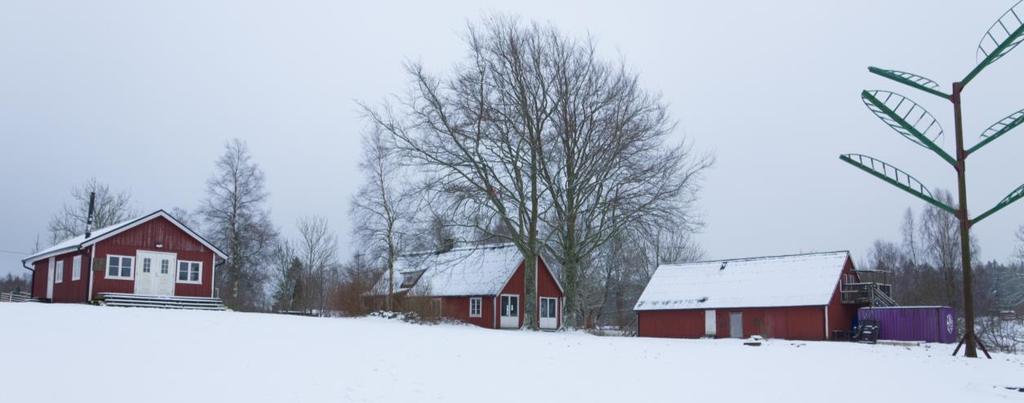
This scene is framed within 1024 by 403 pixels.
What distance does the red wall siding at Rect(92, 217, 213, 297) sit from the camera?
3475cm

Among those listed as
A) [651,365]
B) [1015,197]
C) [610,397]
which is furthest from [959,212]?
[610,397]

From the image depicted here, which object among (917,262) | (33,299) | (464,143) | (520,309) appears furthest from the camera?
(917,262)

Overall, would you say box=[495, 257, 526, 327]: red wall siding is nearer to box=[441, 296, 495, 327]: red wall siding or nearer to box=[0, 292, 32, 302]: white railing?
box=[441, 296, 495, 327]: red wall siding

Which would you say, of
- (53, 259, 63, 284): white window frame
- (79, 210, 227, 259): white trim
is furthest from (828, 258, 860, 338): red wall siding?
(53, 259, 63, 284): white window frame

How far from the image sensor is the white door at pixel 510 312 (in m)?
45.2

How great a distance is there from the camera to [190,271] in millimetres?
37125

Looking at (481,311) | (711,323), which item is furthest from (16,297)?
(711,323)

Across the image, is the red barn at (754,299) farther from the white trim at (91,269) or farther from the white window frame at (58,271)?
the white window frame at (58,271)

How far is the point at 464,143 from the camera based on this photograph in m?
34.9

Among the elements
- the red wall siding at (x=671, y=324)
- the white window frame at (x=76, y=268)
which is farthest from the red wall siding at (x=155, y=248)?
the red wall siding at (x=671, y=324)

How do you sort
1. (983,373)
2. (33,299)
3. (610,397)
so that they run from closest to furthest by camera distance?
(610,397) < (983,373) < (33,299)

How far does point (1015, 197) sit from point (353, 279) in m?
24.4

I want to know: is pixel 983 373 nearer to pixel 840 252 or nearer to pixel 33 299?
pixel 840 252

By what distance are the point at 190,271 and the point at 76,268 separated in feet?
15.3
